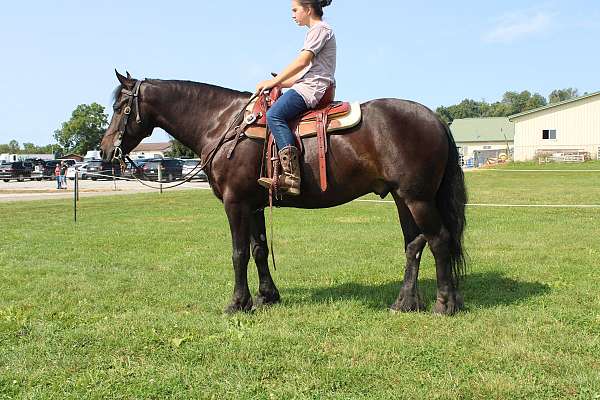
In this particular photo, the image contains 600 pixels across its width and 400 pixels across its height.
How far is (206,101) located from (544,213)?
11.6 meters

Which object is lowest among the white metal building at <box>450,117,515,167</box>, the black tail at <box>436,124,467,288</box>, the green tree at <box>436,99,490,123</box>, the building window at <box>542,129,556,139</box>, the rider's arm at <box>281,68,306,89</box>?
the black tail at <box>436,124,467,288</box>

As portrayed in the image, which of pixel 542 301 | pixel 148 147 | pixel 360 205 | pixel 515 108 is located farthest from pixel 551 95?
pixel 542 301

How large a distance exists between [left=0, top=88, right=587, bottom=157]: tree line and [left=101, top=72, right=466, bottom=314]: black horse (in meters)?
69.2

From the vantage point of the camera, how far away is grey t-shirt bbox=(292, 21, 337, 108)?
550cm

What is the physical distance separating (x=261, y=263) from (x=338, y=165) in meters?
1.54

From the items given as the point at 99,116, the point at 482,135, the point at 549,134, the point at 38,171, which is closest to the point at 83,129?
the point at 99,116

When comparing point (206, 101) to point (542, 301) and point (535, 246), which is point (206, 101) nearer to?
point (542, 301)

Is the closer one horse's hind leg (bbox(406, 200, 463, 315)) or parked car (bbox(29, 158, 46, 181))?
horse's hind leg (bbox(406, 200, 463, 315))

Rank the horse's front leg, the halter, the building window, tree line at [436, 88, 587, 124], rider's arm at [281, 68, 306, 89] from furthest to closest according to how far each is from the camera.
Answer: tree line at [436, 88, 587, 124] < the building window < the halter < the horse's front leg < rider's arm at [281, 68, 306, 89]

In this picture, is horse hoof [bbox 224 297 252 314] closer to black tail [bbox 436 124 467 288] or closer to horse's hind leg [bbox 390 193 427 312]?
horse's hind leg [bbox 390 193 427 312]

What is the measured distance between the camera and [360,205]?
18531 millimetres

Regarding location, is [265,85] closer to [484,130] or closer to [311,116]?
[311,116]

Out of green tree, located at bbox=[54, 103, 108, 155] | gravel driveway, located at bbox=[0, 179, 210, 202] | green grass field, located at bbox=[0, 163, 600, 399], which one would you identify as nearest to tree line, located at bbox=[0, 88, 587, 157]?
green tree, located at bbox=[54, 103, 108, 155]

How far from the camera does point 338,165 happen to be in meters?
5.56
